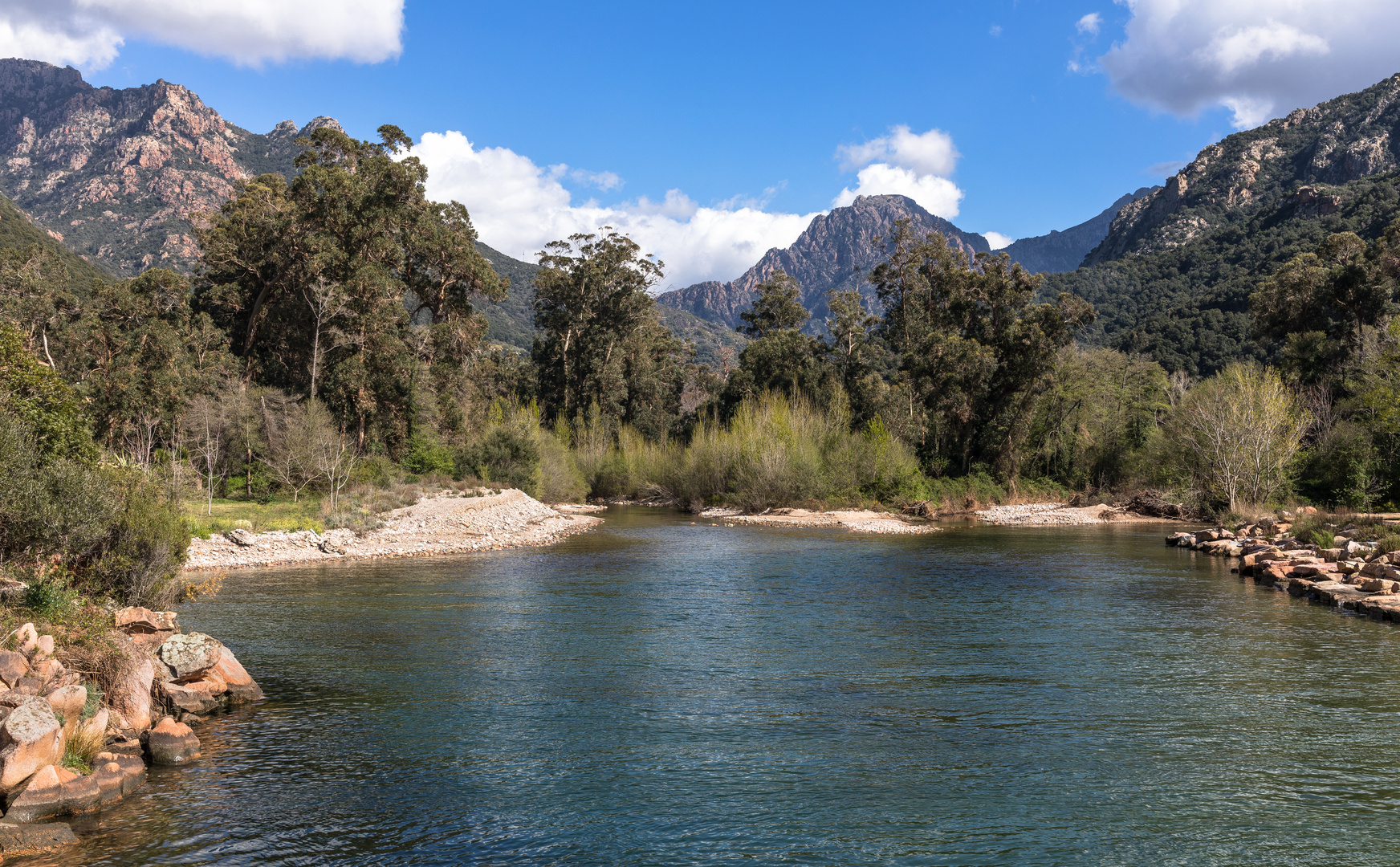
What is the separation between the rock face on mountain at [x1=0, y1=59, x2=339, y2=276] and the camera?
141 metres

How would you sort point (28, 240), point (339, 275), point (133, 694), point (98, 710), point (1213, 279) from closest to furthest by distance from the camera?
point (98, 710) → point (133, 694) → point (339, 275) → point (28, 240) → point (1213, 279)

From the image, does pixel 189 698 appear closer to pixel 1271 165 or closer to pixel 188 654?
pixel 188 654

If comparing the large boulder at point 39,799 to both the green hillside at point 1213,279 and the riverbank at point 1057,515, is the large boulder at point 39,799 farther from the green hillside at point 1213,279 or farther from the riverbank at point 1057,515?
the green hillside at point 1213,279

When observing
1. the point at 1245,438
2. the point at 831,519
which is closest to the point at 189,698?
the point at 831,519

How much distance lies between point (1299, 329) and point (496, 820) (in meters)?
64.6

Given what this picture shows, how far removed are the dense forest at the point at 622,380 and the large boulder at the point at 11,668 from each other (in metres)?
26.7

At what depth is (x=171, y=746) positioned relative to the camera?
1102 cm

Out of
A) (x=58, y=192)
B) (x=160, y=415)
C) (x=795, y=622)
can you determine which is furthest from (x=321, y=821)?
(x=58, y=192)

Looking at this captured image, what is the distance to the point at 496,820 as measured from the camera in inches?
363

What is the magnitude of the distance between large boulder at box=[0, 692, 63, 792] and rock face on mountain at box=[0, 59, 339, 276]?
13845 centimetres

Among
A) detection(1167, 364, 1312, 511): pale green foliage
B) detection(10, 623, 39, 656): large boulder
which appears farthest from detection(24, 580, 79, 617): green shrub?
detection(1167, 364, 1312, 511): pale green foliage

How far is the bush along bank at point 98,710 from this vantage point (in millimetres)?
9039

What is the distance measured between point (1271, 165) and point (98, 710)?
6538 inches

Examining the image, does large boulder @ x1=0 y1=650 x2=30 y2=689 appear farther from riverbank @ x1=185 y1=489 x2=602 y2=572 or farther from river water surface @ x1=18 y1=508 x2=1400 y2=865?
riverbank @ x1=185 y1=489 x2=602 y2=572
